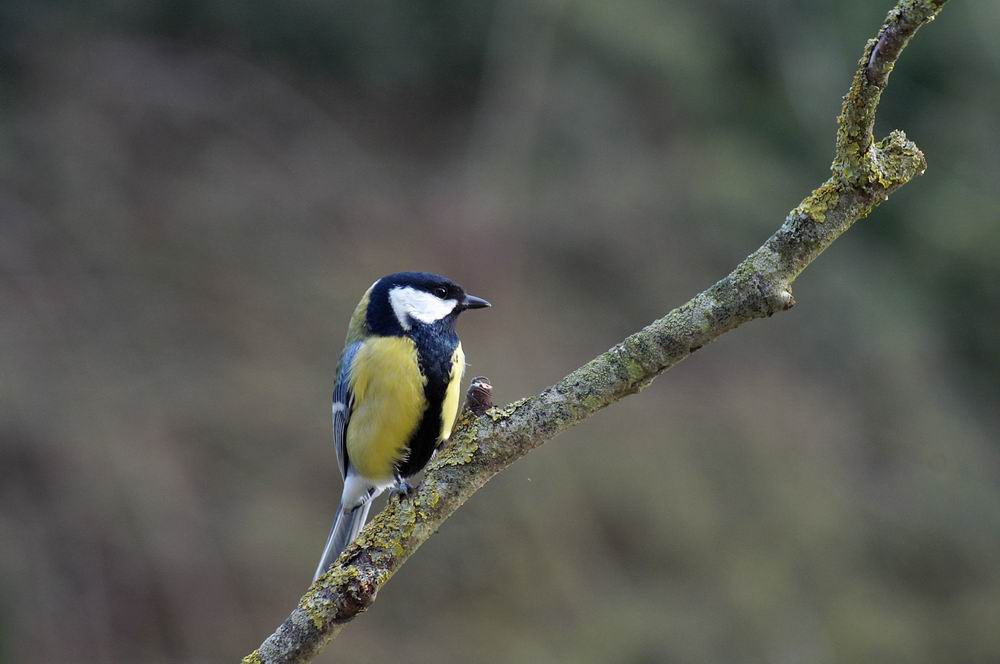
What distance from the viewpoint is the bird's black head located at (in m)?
2.74

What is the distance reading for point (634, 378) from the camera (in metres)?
1.61

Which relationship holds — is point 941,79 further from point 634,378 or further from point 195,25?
point 634,378

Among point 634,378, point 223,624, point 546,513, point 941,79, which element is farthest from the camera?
point 941,79

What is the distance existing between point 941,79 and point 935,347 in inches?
68.1

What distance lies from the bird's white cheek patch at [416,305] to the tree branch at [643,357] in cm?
105

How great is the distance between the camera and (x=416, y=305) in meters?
2.78

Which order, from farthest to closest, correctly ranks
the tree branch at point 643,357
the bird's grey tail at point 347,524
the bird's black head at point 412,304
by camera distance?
A: the bird's grey tail at point 347,524 → the bird's black head at point 412,304 → the tree branch at point 643,357

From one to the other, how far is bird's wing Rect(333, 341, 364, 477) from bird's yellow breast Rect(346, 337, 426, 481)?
3cm

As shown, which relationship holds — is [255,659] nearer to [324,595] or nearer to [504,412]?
[324,595]

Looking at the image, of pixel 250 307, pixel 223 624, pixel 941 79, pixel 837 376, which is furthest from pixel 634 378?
pixel 941 79

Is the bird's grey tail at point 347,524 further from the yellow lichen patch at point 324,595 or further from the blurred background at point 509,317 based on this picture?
the blurred background at point 509,317

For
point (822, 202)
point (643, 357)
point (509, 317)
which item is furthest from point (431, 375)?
point (509, 317)

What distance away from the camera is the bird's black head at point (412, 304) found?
9.00 feet

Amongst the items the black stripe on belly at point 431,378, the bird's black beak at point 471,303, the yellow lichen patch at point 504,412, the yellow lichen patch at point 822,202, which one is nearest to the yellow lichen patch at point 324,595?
the yellow lichen patch at point 504,412
